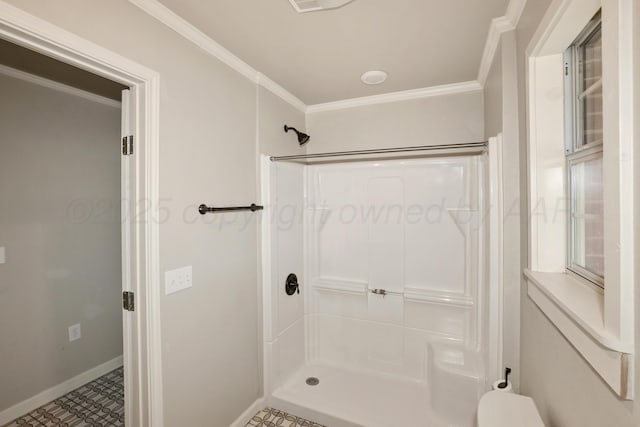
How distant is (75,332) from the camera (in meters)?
2.48

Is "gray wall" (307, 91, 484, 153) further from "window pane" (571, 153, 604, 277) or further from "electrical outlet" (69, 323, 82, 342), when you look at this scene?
"electrical outlet" (69, 323, 82, 342)

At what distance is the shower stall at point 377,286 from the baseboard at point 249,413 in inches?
2.8

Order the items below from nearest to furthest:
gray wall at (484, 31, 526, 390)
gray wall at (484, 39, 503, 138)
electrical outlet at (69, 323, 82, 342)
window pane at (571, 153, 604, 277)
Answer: window pane at (571, 153, 604, 277) < gray wall at (484, 31, 526, 390) < gray wall at (484, 39, 503, 138) < electrical outlet at (69, 323, 82, 342)

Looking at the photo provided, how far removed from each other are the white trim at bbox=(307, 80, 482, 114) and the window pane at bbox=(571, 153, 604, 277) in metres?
1.39

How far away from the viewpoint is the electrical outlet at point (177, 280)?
4.88 ft

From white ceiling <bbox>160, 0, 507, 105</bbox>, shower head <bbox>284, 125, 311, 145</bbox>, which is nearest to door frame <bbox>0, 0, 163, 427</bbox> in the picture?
white ceiling <bbox>160, 0, 507, 105</bbox>

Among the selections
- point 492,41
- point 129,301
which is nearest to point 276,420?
point 129,301

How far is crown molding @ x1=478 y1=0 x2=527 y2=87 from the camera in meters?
1.36

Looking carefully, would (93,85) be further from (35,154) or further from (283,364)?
(283,364)

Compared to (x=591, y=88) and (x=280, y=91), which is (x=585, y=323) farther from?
(x=280, y=91)

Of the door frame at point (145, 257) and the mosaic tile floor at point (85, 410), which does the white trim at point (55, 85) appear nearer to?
the door frame at point (145, 257)

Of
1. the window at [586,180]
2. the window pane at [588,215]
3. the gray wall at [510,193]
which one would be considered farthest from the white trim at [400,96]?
the window pane at [588,215]

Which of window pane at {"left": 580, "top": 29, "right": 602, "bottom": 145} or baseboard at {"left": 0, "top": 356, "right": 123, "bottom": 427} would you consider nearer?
window pane at {"left": 580, "top": 29, "right": 602, "bottom": 145}

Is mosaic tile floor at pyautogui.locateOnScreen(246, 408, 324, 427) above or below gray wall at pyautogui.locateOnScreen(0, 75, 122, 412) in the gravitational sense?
below
